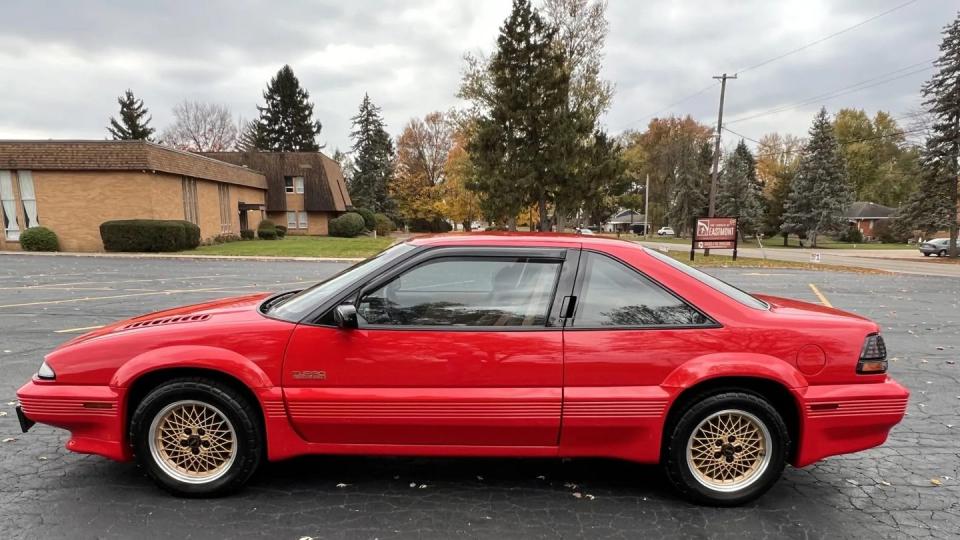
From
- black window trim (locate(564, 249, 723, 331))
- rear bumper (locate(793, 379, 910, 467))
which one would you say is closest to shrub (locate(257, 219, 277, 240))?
black window trim (locate(564, 249, 723, 331))

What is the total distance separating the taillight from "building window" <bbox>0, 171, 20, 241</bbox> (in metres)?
31.3

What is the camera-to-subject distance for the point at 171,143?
59.5 metres

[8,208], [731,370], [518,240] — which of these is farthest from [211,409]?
[8,208]

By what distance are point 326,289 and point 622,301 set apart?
70.6 inches

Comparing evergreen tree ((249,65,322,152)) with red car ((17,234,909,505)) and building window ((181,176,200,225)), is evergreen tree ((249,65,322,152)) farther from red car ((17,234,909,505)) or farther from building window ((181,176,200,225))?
red car ((17,234,909,505))

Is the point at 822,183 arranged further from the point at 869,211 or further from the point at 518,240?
the point at 518,240

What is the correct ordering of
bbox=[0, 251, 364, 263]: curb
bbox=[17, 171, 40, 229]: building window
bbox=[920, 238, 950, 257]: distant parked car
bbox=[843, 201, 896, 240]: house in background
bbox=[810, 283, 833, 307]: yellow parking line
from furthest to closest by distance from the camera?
bbox=[843, 201, 896, 240]: house in background
bbox=[920, 238, 950, 257]: distant parked car
bbox=[17, 171, 40, 229]: building window
bbox=[0, 251, 364, 263]: curb
bbox=[810, 283, 833, 307]: yellow parking line

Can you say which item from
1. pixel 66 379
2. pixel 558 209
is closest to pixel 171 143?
pixel 558 209

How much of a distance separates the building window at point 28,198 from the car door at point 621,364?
96.5 ft

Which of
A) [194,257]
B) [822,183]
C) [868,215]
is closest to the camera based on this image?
[194,257]

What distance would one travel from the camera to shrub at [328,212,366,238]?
38.4m

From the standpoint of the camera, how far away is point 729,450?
2.96 m

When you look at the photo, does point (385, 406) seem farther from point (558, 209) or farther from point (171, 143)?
point (171, 143)

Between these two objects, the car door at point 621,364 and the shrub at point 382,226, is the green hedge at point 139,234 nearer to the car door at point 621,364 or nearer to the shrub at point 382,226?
the shrub at point 382,226
